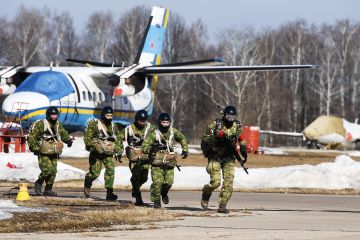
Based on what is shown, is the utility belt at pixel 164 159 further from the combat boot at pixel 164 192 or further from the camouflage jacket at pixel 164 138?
the combat boot at pixel 164 192

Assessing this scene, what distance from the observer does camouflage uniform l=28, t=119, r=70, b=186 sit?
20812 millimetres

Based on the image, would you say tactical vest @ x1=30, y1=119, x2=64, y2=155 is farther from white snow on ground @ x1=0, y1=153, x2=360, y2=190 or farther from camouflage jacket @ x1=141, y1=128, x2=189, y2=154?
white snow on ground @ x1=0, y1=153, x2=360, y2=190

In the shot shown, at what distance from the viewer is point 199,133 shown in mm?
76938

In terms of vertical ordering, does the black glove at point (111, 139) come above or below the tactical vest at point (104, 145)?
above

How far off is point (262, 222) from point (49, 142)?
6.60m

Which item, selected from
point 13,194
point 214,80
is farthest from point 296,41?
point 13,194

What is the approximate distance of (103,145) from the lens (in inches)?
800

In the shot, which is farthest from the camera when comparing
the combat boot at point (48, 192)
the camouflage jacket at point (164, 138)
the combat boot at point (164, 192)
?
the combat boot at point (48, 192)

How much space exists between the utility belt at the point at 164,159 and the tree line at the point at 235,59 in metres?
58.8

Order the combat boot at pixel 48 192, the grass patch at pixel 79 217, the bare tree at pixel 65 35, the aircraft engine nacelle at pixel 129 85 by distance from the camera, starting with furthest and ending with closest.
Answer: the bare tree at pixel 65 35 < the aircraft engine nacelle at pixel 129 85 < the combat boot at pixel 48 192 < the grass patch at pixel 79 217

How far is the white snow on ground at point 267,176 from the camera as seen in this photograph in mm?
26125

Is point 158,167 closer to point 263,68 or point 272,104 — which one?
point 263,68

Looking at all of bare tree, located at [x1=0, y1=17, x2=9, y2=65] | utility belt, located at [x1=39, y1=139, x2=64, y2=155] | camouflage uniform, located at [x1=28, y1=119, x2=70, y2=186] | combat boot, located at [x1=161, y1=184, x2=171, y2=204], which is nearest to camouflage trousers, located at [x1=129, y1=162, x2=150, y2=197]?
combat boot, located at [x1=161, y1=184, x2=171, y2=204]

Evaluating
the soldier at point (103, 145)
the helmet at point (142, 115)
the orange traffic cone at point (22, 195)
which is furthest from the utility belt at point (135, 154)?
the orange traffic cone at point (22, 195)
